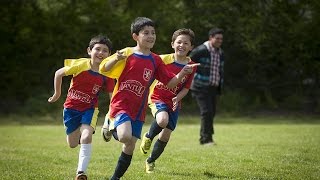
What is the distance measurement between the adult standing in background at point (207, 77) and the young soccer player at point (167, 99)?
3473 mm

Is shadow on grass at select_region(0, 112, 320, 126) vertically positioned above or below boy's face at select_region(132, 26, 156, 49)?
below

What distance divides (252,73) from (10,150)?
1555cm

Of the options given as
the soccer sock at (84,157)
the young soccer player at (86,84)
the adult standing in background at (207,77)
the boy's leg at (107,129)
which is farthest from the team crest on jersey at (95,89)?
the adult standing in background at (207,77)

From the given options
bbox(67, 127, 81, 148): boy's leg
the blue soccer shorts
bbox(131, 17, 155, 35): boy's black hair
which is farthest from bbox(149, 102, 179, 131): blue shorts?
bbox(131, 17, 155, 35): boy's black hair

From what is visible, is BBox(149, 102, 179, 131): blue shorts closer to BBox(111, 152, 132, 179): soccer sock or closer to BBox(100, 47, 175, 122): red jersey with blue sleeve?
BBox(100, 47, 175, 122): red jersey with blue sleeve

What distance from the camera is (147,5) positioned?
78.2 feet

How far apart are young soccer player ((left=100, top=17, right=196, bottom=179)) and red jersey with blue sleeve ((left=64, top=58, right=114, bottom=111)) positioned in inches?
33.2

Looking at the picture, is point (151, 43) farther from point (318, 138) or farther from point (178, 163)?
point (318, 138)

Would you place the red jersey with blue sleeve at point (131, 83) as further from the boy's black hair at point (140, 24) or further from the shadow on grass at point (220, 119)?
the shadow on grass at point (220, 119)

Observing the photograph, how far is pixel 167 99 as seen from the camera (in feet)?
24.5

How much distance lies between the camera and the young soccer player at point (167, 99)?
728 cm

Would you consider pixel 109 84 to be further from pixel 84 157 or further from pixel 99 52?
pixel 84 157

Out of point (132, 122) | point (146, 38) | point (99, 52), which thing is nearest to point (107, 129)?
point (132, 122)

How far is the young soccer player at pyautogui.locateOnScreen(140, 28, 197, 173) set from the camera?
23.9ft
